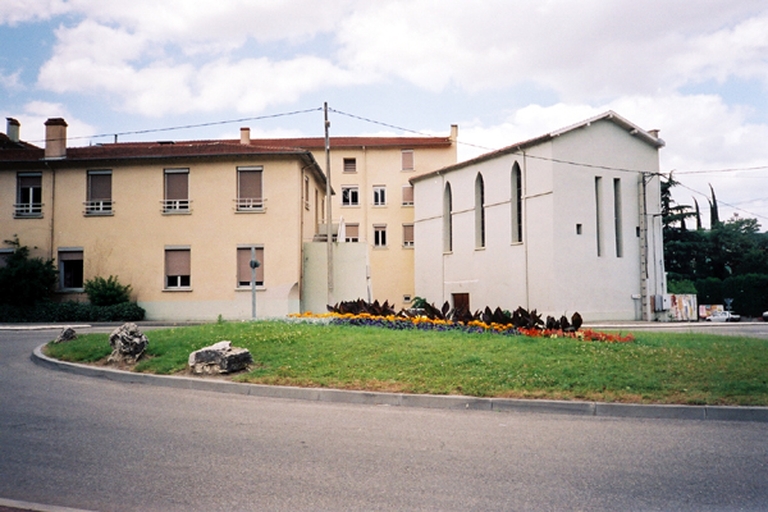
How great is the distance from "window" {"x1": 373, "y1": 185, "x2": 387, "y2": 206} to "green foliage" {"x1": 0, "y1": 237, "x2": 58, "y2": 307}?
83.5 ft

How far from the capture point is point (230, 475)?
18.0 ft

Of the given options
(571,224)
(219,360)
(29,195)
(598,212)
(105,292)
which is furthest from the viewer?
(598,212)

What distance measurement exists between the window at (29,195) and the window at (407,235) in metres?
25.5

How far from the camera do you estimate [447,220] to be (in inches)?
1667

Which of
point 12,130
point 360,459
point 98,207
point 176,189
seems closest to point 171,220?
point 176,189

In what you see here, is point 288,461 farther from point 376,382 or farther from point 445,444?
point 376,382

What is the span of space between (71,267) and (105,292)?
3.19 m

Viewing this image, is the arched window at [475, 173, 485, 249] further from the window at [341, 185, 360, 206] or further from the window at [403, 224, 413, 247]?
the window at [341, 185, 360, 206]

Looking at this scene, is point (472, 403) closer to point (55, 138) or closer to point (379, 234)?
point (55, 138)

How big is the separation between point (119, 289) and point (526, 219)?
19.9m

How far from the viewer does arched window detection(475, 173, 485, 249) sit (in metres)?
38.3

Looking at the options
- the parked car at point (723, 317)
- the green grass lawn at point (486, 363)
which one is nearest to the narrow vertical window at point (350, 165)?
the parked car at point (723, 317)

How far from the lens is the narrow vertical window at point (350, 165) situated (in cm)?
5050

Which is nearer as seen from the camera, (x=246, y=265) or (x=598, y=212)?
(x=246, y=265)
